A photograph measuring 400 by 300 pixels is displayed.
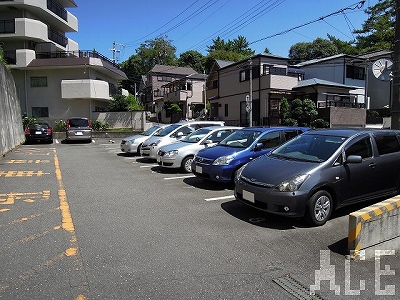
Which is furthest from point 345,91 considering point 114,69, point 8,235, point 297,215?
point 8,235

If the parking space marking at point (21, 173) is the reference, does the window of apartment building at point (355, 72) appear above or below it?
above

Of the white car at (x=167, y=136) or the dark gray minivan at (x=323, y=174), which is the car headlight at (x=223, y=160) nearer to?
the dark gray minivan at (x=323, y=174)

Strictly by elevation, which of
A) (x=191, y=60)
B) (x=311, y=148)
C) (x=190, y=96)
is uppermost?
(x=191, y=60)

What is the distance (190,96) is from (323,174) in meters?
43.6

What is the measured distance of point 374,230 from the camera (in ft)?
13.1

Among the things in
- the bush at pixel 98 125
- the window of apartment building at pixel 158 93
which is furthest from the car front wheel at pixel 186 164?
the window of apartment building at pixel 158 93

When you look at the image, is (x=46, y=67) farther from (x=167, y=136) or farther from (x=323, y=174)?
(x=323, y=174)

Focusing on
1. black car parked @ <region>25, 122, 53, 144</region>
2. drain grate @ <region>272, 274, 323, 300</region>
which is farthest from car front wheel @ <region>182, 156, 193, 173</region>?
black car parked @ <region>25, 122, 53, 144</region>

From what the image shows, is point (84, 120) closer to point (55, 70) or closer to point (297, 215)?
point (55, 70)

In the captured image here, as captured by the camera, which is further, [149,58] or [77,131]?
[149,58]

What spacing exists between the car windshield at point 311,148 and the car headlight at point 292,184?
56cm

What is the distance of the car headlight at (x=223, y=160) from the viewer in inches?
287

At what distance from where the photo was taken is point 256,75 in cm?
2875

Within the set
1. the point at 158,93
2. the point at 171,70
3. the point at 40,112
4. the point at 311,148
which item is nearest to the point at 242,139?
the point at 311,148
